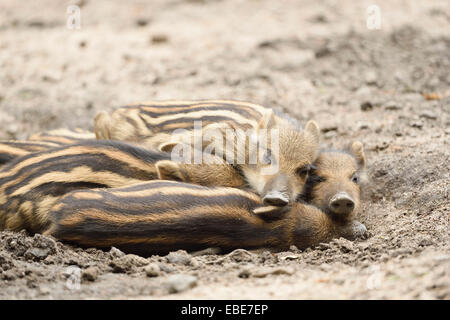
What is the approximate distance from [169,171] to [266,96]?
84.0 inches

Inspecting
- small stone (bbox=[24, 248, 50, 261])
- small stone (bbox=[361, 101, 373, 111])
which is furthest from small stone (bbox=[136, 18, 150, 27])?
small stone (bbox=[24, 248, 50, 261])

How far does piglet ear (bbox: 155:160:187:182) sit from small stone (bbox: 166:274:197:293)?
1075 mm

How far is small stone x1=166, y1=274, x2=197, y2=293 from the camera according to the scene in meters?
2.68

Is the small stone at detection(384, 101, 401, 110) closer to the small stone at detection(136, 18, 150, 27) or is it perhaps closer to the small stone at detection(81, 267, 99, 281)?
the small stone at detection(136, 18, 150, 27)

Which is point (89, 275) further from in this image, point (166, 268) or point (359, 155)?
point (359, 155)

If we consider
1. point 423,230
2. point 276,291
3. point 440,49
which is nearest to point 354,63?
point 440,49

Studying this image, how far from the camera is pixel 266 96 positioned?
5.66m

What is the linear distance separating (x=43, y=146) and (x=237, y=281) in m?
2.22

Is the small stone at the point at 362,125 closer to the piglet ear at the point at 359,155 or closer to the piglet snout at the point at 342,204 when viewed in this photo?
the piglet ear at the point at 359,155

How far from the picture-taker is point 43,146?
4457 mm

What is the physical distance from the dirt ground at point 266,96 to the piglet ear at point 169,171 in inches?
23.9

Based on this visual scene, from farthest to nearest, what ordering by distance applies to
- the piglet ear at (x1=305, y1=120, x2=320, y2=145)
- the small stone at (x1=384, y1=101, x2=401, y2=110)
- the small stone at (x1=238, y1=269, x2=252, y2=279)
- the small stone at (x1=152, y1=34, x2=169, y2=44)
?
the small stone at (x1=152, y1=34, x2=169, y2=44), the small stone at (x1=384, y1=101, x2=401, y2=110), the piglet ear at (x1=305, y1=120, x2=320, y2=145), the small stone at (x1=238, y1=269, x2=252, y2=279)

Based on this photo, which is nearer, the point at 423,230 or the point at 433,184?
the point at 423,230

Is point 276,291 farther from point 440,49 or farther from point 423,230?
point 440,49
